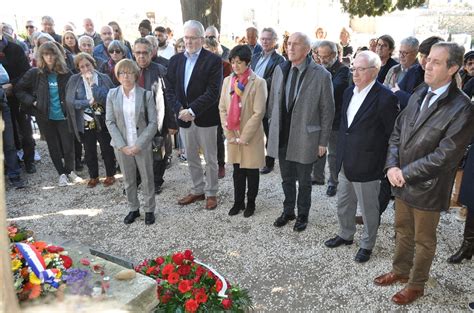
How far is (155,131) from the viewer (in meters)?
4.59

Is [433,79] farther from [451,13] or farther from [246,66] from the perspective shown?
[451,13]

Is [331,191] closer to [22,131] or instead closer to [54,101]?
[54,101]

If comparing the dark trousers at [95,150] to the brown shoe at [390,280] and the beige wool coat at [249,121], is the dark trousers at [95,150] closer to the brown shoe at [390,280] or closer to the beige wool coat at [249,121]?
the beige wool coat at [249,121]

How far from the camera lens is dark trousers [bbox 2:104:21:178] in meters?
5.76

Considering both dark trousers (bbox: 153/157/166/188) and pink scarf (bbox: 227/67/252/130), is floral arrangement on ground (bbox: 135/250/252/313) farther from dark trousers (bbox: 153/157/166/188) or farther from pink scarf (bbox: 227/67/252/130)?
dark trousers (bbox: 153/157/166/188)

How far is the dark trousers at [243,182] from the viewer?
4.85 meters

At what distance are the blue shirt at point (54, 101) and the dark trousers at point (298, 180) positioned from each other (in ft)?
11.2

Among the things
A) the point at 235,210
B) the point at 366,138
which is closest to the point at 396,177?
the point at 366,138

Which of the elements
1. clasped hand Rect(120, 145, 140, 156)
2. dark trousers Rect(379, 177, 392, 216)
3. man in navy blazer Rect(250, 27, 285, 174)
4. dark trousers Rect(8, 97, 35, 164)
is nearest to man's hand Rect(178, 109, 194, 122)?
clasped hand Rect(120, 145, 140, 156)

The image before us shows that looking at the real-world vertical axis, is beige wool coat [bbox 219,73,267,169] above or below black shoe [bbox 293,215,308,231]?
above

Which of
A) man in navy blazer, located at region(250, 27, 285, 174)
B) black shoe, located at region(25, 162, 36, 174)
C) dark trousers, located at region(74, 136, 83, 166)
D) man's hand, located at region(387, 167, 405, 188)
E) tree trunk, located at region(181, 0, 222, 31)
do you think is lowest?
black shoe, located at region(25, 162, 36, 174)

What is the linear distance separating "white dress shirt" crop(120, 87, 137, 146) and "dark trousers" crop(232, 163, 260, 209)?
127cm

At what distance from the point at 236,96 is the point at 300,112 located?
0.77 metres

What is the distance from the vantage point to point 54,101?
580 cm
